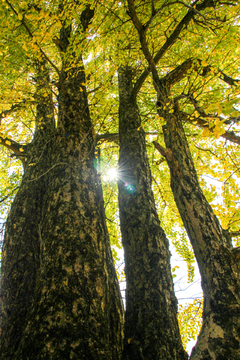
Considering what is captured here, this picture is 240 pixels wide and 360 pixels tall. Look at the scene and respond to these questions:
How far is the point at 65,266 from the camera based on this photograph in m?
2.00

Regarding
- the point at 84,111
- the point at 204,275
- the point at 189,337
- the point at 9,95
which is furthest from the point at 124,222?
the point at 189,337

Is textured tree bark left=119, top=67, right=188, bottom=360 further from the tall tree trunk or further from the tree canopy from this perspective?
the tall tree trunk

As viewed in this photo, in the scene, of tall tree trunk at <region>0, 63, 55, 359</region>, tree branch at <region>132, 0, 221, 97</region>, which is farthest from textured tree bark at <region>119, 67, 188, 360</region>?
tree branch at <region>132, 0, 221, 97</region>

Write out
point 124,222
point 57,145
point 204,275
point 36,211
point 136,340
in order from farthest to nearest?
point 36,211 < point 57,145 < point 124,222 < point 204,275 < point 136,340

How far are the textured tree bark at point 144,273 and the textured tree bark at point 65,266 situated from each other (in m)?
0.25

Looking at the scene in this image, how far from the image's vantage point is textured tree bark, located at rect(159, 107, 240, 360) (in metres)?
1.74

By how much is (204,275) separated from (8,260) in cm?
261

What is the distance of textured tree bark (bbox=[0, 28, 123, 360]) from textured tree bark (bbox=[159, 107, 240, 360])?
0.84 m

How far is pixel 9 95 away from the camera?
13.6ft

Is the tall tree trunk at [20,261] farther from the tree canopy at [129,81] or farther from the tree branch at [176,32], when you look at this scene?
the tree branch at [176,32]

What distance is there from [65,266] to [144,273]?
2.57 ft

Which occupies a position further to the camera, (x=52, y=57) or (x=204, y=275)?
(x=52, y=57)

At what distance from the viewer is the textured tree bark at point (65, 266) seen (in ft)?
5.29

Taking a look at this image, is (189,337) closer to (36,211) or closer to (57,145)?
(36,211)
